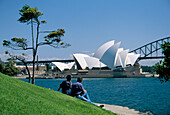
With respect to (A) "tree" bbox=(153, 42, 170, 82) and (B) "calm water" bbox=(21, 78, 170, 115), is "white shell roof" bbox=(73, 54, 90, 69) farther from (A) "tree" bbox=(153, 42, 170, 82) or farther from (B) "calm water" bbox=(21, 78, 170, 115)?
(A) "tree" bbox=(153, 42, 170, 82)

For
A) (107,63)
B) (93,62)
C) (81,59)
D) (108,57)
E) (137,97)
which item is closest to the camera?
(137,97)

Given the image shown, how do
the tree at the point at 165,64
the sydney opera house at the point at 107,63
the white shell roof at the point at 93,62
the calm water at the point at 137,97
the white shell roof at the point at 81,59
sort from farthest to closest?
the white shell roof at the point at 93,62
the white shell roof at the point at 81,59
the sydney opera house at the point at 107,63
the calm water at the point at 137,97
the tree at the point at 165,64

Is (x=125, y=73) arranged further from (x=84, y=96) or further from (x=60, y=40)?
(x=84, y=96)

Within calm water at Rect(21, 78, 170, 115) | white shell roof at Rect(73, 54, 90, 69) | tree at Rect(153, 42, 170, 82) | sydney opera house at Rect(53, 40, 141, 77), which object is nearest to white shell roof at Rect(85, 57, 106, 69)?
sydney opera house at Rect(53, 40, 141, 77)

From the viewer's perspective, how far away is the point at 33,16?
49.6ft

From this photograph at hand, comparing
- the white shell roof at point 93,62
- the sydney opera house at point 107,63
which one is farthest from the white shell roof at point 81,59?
the white shell roof at point 93,62

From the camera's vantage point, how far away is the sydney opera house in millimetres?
66812

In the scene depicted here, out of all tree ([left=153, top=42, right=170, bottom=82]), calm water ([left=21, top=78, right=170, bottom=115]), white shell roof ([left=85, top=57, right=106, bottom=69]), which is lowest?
calm water ([left=21, top=78, right=170, bottom=115])

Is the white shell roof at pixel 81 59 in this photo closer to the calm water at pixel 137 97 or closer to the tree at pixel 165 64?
the calm water at pixel 137 97

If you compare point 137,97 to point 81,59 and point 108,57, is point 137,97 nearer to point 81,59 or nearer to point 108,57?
point 108,57

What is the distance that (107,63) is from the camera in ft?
228

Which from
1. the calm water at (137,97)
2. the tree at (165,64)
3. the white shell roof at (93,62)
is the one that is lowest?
the calm water at (137,97)

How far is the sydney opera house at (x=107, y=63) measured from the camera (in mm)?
66812

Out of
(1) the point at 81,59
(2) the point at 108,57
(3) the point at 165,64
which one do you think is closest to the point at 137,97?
(3) the point at 165,64
